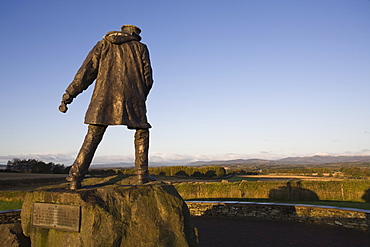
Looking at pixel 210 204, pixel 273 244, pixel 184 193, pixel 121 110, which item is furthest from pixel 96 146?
pixel 184 193

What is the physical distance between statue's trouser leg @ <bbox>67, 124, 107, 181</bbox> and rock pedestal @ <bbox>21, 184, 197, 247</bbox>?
0.39m

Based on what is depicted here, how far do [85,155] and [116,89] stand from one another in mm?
1216

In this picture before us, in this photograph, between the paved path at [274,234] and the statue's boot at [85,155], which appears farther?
the paved path at [274,234]

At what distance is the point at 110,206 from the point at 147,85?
7.55ft

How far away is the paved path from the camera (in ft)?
22.0

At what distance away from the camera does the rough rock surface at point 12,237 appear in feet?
16.2

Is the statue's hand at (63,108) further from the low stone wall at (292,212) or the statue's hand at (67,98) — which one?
the low stone wall at (292,212)

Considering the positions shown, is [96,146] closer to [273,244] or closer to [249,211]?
[273,244]

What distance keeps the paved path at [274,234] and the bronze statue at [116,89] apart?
9.17ft

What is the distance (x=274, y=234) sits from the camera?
24.6 ft

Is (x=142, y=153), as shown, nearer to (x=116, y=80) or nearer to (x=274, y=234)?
(x=116, y=80)

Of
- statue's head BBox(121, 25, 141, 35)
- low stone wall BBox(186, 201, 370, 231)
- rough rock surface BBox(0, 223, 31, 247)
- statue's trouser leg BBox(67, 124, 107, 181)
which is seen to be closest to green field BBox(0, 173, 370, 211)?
low stone wall BBox(186, 201, 370, 231)

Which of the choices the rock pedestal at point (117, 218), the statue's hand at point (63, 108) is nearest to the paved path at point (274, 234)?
the rock pedestal at point (117, 218)

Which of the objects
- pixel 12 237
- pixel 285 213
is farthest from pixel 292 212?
pixel 12 237
